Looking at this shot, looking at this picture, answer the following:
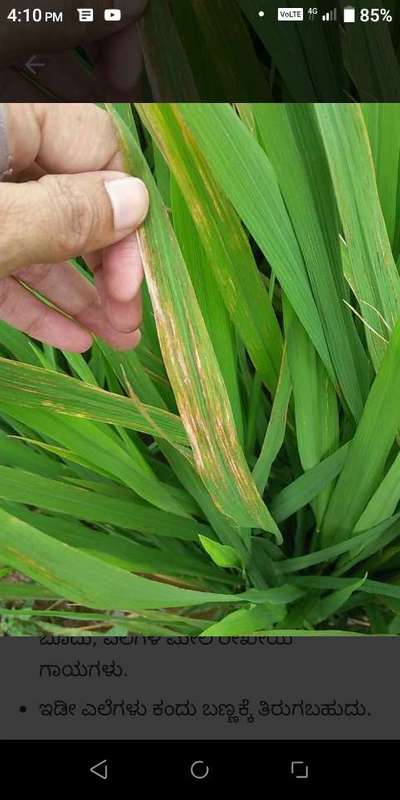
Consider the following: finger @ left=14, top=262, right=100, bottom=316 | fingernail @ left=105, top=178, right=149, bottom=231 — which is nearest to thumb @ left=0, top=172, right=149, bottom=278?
fingernail @ left=105, top=178, right=149, bottom=231

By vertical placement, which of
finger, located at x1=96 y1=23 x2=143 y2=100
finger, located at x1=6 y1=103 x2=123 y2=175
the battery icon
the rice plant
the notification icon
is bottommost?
the rice plant

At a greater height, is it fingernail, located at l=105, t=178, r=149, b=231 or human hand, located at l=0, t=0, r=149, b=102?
human hand, located at l=0, t=0, r=149, b=102

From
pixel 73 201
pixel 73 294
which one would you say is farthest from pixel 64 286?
pixel 73 201

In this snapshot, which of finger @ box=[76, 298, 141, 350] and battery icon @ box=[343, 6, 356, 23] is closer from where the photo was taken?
battery icon @ box=[343, 6, 356, 23]

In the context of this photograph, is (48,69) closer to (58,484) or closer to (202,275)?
(202,275)

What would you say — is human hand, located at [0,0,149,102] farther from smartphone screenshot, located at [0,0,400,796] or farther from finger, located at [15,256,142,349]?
finger, located at [15,256,142,349]
